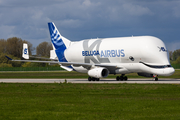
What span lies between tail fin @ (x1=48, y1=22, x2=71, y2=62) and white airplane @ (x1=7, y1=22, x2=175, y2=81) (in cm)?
177

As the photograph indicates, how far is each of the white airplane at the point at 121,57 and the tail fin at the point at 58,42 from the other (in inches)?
69.6

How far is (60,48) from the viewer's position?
50.1 m

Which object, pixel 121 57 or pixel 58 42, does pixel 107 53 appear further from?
pixel 58 42

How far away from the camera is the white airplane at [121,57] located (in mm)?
37750

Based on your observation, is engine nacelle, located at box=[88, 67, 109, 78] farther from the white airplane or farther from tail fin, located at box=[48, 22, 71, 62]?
tail fin, located at box=[48, 22, 71, 62]

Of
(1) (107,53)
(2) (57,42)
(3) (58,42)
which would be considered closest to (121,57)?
(1) (107,53)

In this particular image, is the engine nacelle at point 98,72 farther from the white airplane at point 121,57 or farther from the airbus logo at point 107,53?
the airbus logo at point 107,53

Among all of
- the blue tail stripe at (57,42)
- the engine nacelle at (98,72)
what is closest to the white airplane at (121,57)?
the engine nacelle at (98,72)
